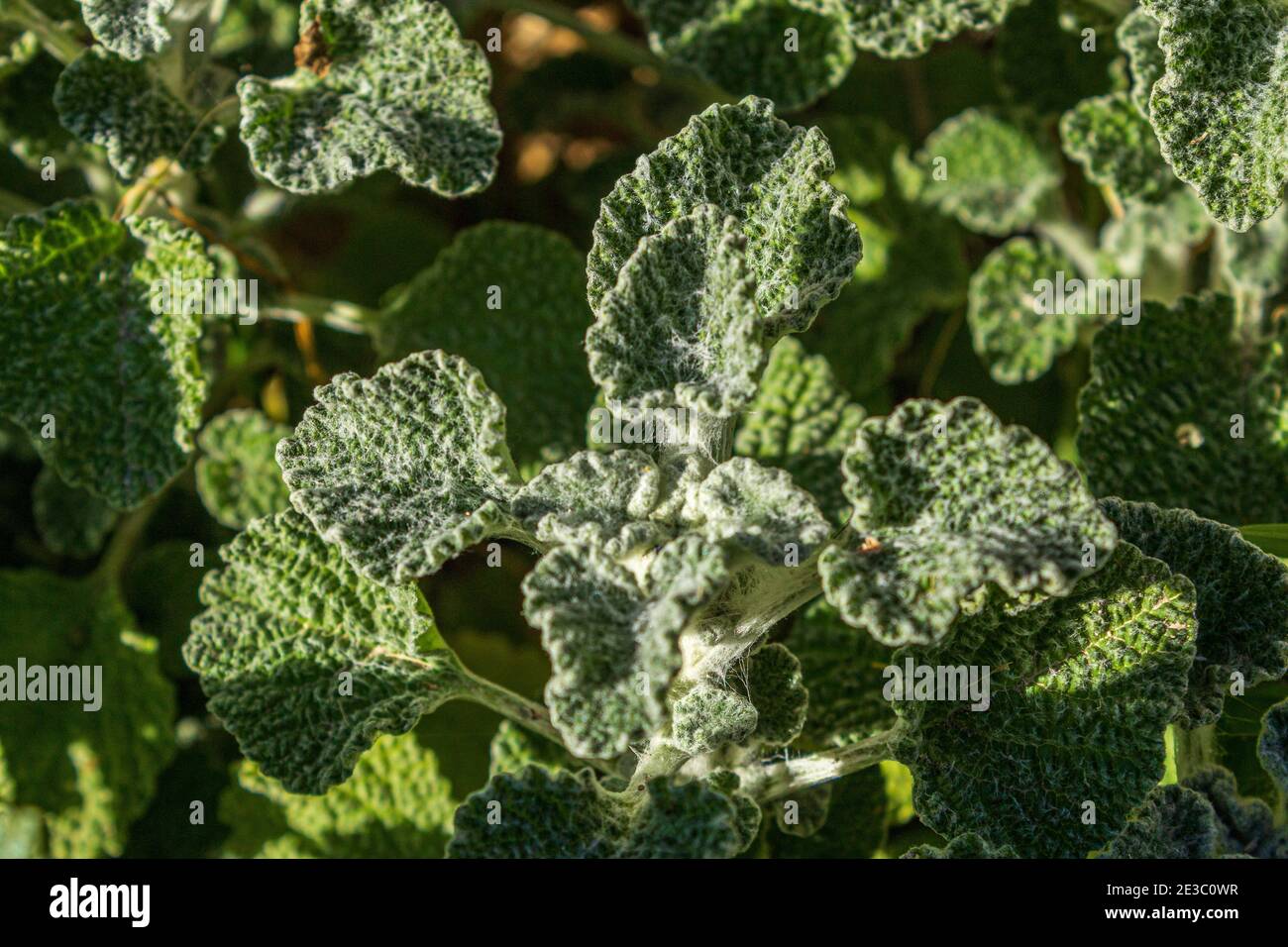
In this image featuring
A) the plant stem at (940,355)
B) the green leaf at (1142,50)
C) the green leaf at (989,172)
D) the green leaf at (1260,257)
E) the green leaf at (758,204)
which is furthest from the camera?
the plant stem at (940,355)

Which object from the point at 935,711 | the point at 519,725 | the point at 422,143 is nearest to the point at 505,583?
the point at 519,725

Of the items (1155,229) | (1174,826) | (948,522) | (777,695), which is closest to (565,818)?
(777,695)

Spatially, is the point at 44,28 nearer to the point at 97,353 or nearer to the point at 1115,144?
the point at 97,353

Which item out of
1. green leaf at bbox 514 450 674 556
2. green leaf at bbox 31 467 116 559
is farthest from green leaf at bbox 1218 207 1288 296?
green leaf at bbox 31 467 116 559

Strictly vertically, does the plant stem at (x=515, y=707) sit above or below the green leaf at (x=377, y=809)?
above

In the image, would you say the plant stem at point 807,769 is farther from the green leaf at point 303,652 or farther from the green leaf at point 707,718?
the green leaf at point 303,652

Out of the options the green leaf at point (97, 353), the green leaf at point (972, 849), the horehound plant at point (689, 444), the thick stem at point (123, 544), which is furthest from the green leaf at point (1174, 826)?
the thick stem at point (123, 544)
